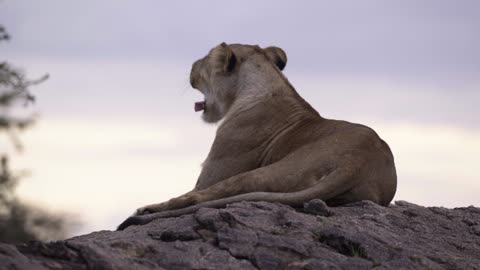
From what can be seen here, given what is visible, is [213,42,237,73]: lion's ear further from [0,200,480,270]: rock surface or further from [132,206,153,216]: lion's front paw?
[0,200,480,270]: rock surface

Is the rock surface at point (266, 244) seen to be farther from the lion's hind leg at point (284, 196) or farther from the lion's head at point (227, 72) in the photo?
the lion's head at point (227, 72)

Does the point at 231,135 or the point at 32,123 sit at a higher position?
the point at 231,135

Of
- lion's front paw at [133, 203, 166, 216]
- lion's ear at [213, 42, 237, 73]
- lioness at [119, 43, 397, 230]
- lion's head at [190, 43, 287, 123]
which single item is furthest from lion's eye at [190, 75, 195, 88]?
lion's front paw at [133, 203, 166, 216]

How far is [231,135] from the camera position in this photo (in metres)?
8.94

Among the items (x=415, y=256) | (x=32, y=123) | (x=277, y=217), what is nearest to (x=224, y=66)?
(x=277, y=217)

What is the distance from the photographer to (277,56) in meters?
10.0

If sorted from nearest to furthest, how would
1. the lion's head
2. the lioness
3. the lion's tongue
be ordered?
the lioness < the lion's head < the lion's tongue

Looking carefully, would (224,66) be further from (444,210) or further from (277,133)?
(444,210)

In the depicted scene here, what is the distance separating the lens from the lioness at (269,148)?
782cm

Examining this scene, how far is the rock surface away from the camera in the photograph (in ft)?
18.4

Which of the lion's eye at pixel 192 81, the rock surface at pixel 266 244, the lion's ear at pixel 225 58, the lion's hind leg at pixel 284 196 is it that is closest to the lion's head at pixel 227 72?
the lion's ear at pixel 225 58

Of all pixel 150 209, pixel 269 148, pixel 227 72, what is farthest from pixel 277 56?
pixel 150 209

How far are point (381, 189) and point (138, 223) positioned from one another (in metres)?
2.01

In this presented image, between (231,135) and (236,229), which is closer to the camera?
(236,229)
